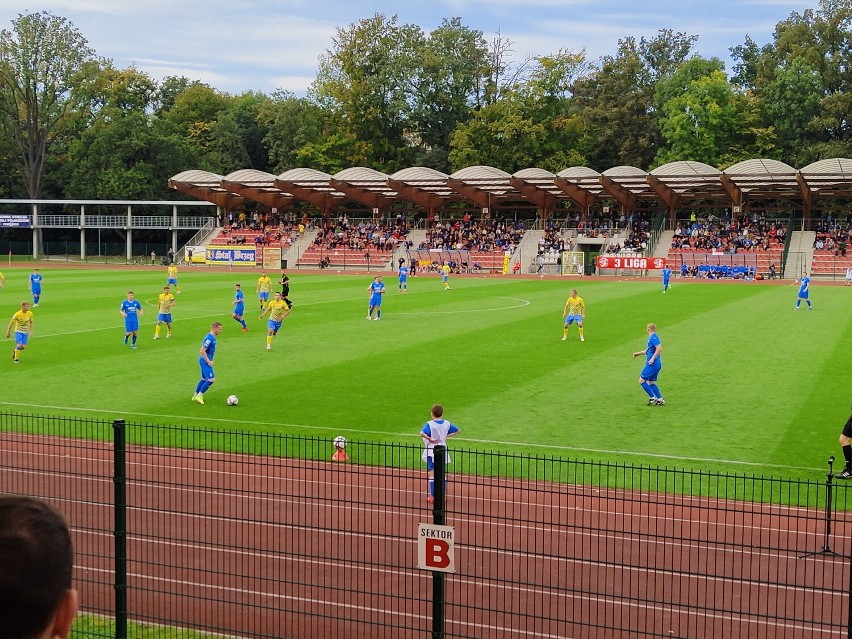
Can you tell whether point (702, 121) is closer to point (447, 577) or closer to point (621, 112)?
point (621, 112)

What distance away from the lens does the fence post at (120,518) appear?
23.4ft

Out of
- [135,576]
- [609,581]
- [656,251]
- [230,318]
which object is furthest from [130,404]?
[656,251]

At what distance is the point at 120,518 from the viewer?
7.34 meters

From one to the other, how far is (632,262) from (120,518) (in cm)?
6623

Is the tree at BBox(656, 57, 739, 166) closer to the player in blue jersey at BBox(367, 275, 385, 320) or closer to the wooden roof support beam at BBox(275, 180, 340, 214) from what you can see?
the wooden roof support beam at BBox(275, 180, 340, 214)

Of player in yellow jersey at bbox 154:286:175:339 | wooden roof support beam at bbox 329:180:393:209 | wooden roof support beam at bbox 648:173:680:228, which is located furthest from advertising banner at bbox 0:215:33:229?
player in yellow jersey at bbox 154:286:175:339

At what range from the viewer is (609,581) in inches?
381

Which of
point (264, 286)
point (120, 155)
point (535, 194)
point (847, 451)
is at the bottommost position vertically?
point (847, 451)

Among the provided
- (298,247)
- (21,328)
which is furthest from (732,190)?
(21,328)

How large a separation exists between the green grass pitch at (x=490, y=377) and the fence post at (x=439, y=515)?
27.8 ft

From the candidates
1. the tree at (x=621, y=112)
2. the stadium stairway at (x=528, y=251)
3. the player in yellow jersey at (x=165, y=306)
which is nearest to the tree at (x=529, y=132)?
the tree at (x=621, y=112)

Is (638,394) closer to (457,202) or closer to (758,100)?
(457,202)

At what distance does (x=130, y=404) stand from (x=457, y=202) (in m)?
73.3

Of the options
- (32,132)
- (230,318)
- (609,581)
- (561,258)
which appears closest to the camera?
(609,581)
